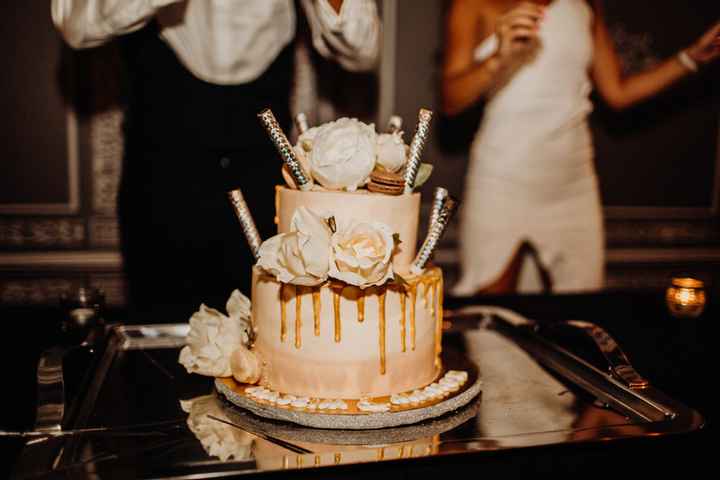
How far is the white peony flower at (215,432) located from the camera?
2.58ft

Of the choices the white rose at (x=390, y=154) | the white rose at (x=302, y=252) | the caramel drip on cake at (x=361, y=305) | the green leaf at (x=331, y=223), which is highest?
the white rose at (x=390, y=154)

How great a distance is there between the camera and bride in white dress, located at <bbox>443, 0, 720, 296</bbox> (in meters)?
2.56

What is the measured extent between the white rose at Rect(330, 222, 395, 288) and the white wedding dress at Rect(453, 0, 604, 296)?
1830 mm

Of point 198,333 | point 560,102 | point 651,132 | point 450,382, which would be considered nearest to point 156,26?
point 198,333

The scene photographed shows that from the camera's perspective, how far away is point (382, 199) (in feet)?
2.96

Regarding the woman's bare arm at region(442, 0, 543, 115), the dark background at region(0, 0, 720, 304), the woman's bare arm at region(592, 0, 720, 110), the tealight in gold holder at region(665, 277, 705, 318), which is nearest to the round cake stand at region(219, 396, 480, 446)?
the tealight in gold holder at region(665, 277, 705, 318)

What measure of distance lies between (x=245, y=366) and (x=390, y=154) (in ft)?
1.19

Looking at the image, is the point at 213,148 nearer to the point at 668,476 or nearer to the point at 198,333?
the point at 198,333

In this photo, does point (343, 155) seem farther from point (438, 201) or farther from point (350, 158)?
point (438, 201)

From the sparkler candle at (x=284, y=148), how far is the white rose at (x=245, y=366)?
0.25 meters

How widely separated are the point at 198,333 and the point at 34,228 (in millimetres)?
2180

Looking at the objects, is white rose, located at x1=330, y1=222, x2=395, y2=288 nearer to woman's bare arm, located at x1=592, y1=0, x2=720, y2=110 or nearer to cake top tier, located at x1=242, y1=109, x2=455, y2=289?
cake top tier, located at x1=242, y1=109, x2=455, y2=289

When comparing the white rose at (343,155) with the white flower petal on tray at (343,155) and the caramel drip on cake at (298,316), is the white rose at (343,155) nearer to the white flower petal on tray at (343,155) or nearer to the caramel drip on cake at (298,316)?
the white flower petal on tray at (343,155)

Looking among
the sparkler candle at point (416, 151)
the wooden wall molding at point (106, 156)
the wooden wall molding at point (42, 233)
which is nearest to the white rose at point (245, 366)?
the sparkler candle at point (416, 151)
